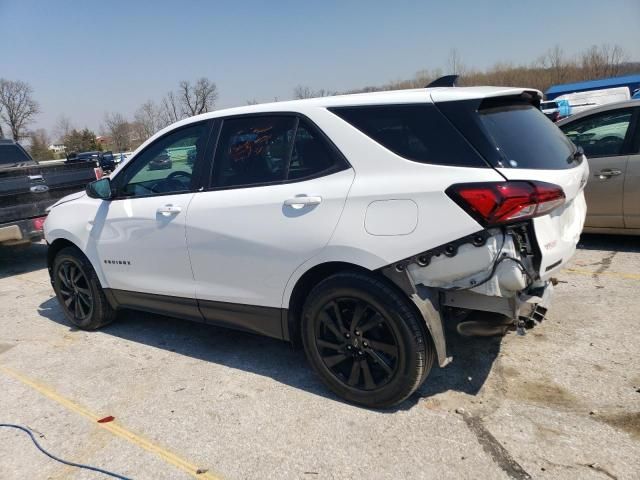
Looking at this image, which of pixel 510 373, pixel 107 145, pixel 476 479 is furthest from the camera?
pixel 107 145

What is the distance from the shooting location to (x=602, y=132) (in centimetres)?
579

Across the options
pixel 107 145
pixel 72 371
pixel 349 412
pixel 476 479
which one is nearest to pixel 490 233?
pixel 476 479

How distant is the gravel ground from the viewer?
8.52 feet

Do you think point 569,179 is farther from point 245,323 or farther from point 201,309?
point 201,309

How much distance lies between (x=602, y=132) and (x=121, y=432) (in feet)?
18.7

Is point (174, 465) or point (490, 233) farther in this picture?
point (174, 465)

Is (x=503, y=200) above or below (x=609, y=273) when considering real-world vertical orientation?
above

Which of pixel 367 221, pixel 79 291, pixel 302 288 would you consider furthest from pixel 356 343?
pixel 79 291

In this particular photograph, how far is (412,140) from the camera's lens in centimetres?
280

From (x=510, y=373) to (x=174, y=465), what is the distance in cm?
215

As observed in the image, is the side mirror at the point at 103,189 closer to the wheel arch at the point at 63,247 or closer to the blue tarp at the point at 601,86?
the wheel arch at the point at 63,247

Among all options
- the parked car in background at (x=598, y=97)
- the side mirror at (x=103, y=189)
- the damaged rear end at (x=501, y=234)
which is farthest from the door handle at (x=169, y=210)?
the parked car in background at (x=598, y=97)

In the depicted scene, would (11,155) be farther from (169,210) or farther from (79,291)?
(169,210)

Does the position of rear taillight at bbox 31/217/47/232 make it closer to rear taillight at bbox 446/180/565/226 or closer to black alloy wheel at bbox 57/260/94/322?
black alloy wheel at bbox 57/260/94/322
